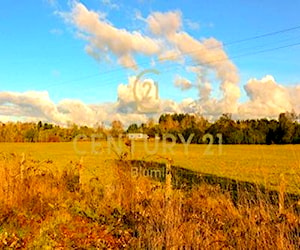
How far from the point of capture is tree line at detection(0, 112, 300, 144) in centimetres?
7356

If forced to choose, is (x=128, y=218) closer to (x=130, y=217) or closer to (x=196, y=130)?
(x=130, y=217)

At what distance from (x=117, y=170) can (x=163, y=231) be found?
11.5 ft

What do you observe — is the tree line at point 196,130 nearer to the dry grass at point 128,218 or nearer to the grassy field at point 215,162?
the grassy field at point 215,162

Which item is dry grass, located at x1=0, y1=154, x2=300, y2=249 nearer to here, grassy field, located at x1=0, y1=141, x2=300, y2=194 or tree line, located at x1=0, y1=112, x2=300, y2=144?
grassy field, located at x1=0, y1=141, x2=300, y2=194

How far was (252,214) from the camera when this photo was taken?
6285 mm

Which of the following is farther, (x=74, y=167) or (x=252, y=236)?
(x=74, y=167)

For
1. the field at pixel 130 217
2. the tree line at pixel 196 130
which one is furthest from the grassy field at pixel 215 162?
the tree line at pixel 196 130

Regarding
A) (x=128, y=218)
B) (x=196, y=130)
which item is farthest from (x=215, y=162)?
(x=196, y=130)

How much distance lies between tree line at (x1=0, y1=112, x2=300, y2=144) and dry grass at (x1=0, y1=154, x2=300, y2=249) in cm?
4488

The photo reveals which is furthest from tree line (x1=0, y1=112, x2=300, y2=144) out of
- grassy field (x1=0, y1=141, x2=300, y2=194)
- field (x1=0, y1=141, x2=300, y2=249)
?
field (x1=0, y1=141, x2=300, y2=249)

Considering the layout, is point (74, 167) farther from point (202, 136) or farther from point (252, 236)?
point (202, 136)

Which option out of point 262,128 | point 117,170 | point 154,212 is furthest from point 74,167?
point 262,128

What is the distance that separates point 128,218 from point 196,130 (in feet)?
264

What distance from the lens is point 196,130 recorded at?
8700cm
